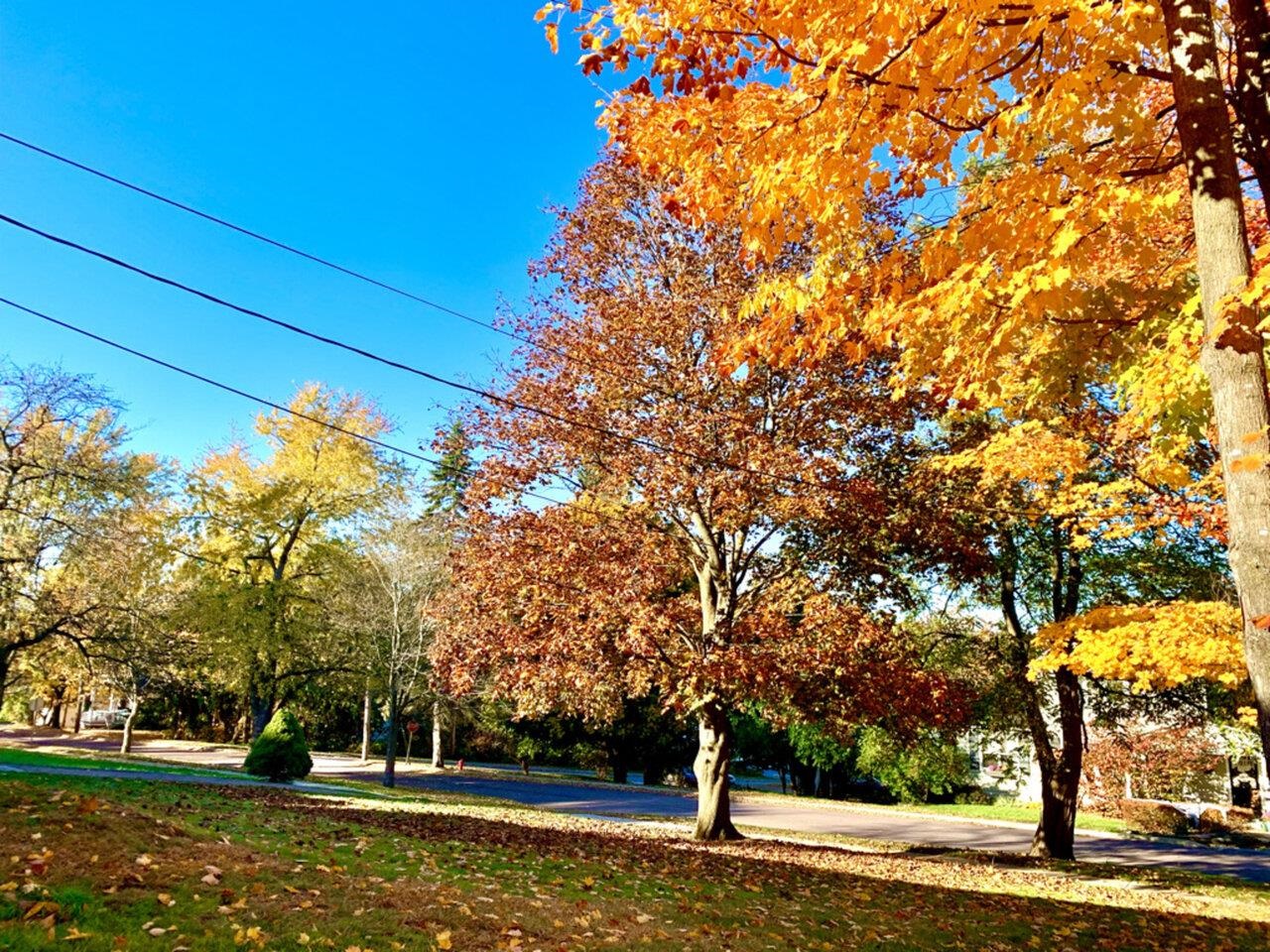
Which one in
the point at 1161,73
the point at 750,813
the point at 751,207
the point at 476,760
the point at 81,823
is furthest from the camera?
the point at 476,760

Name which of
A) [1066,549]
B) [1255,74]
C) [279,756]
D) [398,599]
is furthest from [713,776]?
[398,599]

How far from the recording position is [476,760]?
4316 centimetres

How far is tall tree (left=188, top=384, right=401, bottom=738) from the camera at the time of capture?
2848cm

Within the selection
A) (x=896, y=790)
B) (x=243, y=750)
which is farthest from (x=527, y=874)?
(x=243, y=750)

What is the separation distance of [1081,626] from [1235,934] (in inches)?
150

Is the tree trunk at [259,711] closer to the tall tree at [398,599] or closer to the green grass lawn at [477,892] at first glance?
the tall tree at [398,599]

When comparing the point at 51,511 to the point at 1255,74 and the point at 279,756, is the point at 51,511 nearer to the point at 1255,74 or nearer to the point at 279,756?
the point at 279,756

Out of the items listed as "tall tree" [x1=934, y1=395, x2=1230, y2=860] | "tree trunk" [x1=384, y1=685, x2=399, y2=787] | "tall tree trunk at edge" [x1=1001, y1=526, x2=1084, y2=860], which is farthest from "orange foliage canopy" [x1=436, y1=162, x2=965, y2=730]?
"tree trunk" [x1=384, y1=685, x2=399, y2=787]

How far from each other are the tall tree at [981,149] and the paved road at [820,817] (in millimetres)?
→ 16294

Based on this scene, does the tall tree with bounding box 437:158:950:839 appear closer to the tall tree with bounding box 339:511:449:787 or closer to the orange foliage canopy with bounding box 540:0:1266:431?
the orange foliage canopy with bounding box 540:0:1266:431

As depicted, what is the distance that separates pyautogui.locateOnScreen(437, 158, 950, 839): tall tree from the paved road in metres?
8.61

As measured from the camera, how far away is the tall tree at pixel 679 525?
1203 cm

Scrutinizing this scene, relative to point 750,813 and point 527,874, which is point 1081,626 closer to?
point 527,874

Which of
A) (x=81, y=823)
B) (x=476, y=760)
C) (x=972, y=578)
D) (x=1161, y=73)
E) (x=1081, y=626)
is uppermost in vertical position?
(x=1161, y=73)
